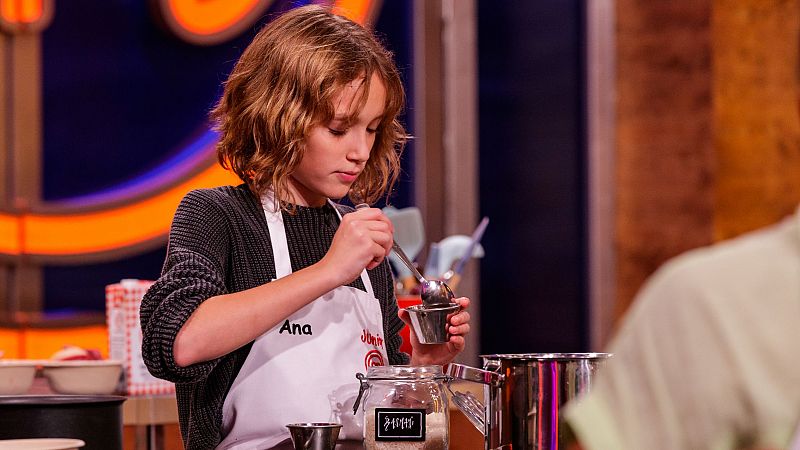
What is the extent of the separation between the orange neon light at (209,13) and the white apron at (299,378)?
1392 millimetres

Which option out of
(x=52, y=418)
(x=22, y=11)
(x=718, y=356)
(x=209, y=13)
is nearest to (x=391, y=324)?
(x=52, y=418)

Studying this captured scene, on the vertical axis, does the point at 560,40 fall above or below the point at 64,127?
above

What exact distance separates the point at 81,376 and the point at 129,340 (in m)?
0.14

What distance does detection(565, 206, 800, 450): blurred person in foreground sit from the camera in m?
0.46

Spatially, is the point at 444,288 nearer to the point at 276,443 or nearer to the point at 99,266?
the point at 276,443

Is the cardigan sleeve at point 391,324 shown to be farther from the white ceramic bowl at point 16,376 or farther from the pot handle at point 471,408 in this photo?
the white ceramic bowl at point 16,376

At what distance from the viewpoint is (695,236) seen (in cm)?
308

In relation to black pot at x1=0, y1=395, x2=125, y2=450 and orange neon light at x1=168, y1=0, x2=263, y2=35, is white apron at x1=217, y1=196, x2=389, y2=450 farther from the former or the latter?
orange neon light at x1=168, y1=0, x2=263, y2=35

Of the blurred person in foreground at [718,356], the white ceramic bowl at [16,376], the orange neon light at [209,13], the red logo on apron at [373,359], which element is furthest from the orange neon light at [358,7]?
the blurred person in foreground at [718,356]

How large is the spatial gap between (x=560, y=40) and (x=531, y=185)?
447mm

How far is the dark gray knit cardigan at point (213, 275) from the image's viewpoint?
1.16m

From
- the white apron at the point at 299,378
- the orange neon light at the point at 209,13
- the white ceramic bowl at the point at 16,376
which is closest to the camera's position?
the white apron at the point at 299,378

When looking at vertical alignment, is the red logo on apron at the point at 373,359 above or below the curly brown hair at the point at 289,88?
below

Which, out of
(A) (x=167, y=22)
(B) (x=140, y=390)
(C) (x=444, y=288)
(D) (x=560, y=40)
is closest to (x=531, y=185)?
(D) (x=560, y=40)
